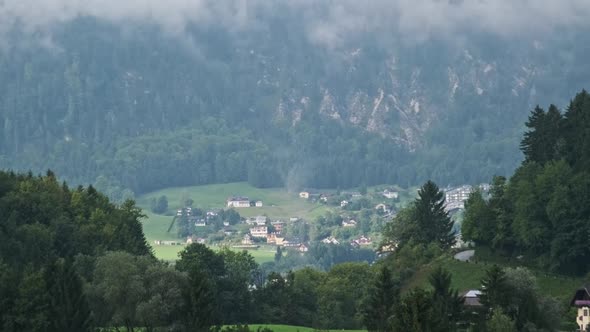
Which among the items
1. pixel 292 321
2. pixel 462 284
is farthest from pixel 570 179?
pixel 292 321

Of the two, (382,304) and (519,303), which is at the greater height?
(382,304)

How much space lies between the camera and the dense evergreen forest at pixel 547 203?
437 ft

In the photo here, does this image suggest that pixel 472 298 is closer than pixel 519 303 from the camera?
No

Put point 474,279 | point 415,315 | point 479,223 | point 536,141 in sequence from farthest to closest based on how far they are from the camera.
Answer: point 536,141 → point 479,223 → point 474,279 → point 415,315

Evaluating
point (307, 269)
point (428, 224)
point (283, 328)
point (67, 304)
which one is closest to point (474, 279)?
point (283, 328)

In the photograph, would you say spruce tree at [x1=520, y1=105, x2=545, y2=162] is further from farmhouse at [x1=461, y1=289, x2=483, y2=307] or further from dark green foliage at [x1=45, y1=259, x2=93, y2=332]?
dark green foliage at [x1=45, y1=259, x2=93, y2=332]

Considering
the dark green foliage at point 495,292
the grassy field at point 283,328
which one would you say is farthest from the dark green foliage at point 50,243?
the dark green foliage at point 495,292

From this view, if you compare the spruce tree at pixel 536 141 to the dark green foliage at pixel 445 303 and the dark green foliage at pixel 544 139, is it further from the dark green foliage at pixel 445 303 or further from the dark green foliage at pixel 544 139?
the dark green foliage at pixel 445 303

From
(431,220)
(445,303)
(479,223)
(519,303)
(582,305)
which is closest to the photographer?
(445,303)

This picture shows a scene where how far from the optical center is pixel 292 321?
438ft

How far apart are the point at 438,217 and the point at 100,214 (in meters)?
31.6

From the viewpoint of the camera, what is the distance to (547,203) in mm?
135500

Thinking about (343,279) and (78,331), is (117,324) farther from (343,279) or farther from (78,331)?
(343,279)

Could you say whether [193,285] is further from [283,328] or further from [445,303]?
[283,328]
